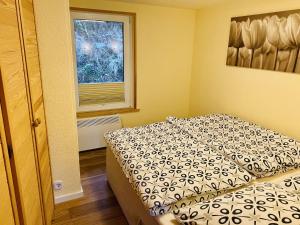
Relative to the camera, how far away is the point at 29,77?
1398mm

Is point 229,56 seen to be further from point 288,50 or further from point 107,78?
point 107,78

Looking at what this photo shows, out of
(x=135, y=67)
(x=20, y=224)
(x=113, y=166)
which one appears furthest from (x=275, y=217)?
(x=135, y=67)

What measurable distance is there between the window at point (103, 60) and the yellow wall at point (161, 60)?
0.45ft

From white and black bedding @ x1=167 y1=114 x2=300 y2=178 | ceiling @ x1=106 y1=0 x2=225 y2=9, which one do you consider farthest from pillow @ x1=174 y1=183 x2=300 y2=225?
ceiling @ x1=106 y1=0 x2=225 y2=9

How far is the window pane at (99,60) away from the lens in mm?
2959

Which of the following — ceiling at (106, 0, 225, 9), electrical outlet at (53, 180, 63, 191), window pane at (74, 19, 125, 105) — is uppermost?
ceiling at (106, 0, 225, 9)

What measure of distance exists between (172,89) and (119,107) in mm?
895

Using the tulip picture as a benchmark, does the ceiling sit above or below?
above

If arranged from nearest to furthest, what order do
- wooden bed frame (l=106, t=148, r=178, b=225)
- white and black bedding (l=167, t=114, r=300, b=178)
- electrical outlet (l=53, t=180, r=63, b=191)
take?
wooden bed frame (l=106, t=148, r=178, b=225) < white and black bedding (l=167, t=114, r=300, b=178) < electrical outlet (l=53, t=180, r=63, b=191)

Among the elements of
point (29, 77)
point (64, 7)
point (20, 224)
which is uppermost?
point (64, 7)

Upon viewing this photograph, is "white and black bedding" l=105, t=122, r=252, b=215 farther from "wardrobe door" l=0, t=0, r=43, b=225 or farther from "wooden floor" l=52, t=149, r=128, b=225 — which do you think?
"wardrobe door" l=0, t=0, r=43, b=225

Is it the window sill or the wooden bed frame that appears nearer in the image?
the wooden bed frame

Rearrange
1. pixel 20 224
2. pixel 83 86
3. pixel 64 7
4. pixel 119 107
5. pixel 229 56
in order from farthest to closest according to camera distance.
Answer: pixel 119 107 < pixel 83 86 < pixel 229 56 < pixel 64 7 < pixel 20 224

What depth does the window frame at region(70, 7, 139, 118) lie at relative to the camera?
2838mm
